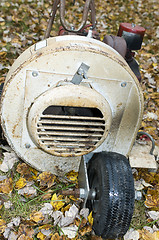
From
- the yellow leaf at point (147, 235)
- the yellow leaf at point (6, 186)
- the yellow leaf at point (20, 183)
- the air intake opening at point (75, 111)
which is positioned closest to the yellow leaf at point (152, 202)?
the yellow leaf at point (147, 235)

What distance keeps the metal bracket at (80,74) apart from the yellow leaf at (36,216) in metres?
1.06

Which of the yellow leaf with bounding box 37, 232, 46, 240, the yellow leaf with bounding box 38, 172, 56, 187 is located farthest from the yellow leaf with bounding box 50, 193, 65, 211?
the yellow leaf with bounding box 37, 232, 46, 240

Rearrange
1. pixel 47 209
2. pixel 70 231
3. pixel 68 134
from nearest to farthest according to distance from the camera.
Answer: pixel 68 134 < pixel 70 231 < pixel 47 209

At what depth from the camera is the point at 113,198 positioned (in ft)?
6.04

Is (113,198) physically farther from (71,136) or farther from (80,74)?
(80,74)

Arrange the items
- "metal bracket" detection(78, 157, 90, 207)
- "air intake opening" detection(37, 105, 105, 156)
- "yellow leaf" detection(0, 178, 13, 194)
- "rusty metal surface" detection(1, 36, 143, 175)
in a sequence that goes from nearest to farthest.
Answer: "rusty metal surface" detection(1, 36, 143, 175)
"air intake opening" detection(37, 105, 105, 156)
"metal bracket" detection(78, 157, 90, 207)
"yellow leaf" detection(0, 178, 13, 194)

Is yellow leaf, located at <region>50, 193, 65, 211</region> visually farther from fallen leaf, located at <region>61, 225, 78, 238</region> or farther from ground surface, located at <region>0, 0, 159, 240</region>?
fallen leaf, located at <region>61, 225, 78, 238</region>

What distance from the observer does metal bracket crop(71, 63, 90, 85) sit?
1849 mm

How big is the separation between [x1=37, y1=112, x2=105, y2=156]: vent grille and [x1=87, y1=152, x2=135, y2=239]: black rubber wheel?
6.7 inches

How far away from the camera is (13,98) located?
6.34 ft

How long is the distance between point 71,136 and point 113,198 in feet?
1.84

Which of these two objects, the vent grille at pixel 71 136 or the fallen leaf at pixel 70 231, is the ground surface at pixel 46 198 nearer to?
the fallen leaf at pixel 70 231

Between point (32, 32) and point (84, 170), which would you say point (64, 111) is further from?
point (32, 32)

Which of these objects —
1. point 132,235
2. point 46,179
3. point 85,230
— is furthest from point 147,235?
point 46,179
